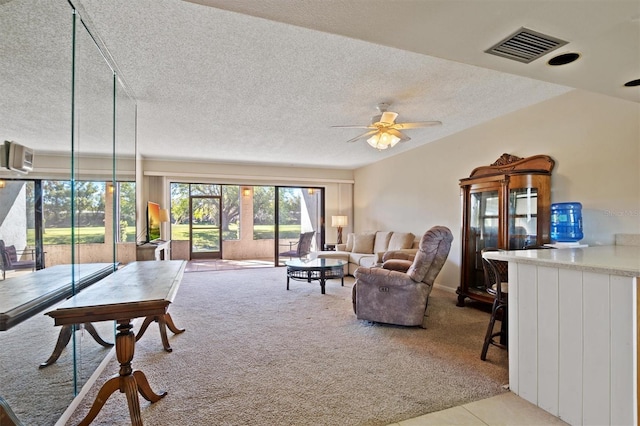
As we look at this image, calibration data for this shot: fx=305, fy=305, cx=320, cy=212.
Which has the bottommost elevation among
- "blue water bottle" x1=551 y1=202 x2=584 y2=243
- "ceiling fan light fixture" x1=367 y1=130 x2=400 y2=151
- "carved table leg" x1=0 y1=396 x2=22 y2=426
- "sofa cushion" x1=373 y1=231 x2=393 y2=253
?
"carved table leg" x1=0 y1=396 x2=22 y2=426

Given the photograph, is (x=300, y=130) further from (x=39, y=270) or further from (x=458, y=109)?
(x=39, y=270)

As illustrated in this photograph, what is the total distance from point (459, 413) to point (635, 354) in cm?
95

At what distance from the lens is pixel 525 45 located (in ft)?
5.49

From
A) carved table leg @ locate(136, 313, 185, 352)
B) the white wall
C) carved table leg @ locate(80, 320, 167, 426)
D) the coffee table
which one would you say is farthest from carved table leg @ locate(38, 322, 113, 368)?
the white wall

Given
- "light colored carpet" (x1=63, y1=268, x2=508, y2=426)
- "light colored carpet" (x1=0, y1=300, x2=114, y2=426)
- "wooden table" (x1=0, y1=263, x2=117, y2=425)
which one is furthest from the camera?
"light colored carpet" (x1=63, y1=268, x2=508, y2=426)

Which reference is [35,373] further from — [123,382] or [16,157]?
[16,157]

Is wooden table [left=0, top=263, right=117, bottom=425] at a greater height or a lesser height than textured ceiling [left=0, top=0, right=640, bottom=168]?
lesser

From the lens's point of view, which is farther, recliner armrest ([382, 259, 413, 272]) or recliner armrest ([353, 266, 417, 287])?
recliner armrest ([382, 259, 413, 272])

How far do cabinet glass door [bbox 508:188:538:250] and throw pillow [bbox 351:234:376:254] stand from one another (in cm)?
319

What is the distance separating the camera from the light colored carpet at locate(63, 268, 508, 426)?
6.21 feet

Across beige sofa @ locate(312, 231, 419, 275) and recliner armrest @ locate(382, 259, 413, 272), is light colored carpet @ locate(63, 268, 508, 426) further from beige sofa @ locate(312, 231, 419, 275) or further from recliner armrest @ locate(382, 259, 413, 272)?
beige sofa @ locate(312, 231, 419, 275)

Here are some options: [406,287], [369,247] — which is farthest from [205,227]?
[406,287]

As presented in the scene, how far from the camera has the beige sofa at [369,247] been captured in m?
5.50

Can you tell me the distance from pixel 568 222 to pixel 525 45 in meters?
A: 2.09
